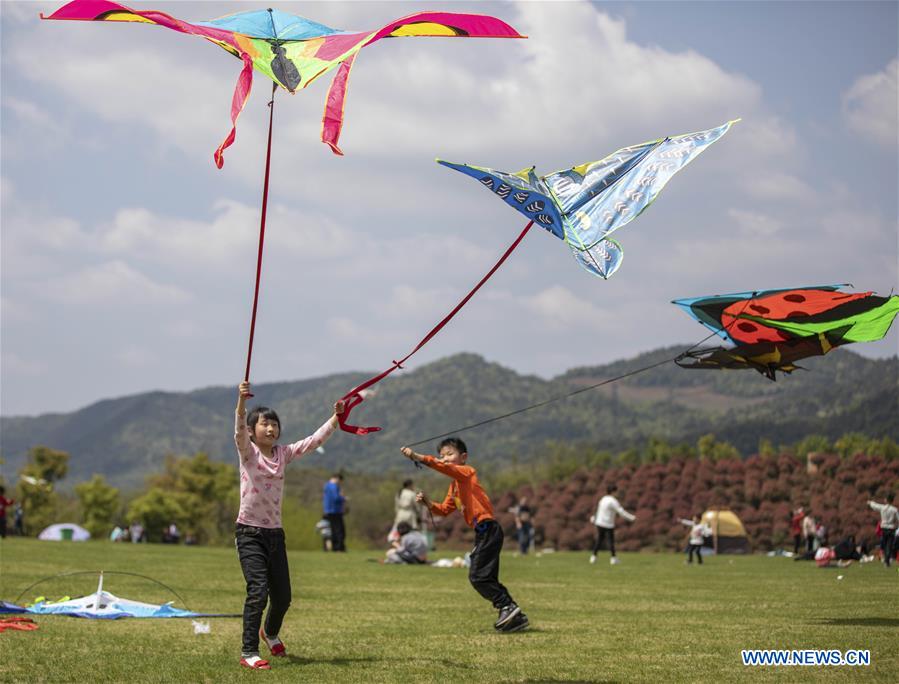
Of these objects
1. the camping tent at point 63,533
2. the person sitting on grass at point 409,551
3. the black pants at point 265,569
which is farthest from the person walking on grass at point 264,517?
the camping tent at point 63,533

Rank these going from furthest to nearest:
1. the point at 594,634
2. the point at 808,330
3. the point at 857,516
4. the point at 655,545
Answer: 1. the point at 655,545
2. the point at 857,516
3. the point at 808,330
4. the point at 594,634

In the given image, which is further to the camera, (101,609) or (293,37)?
(101,609)

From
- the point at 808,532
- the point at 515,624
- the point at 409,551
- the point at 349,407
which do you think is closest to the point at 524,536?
the point at 808,532

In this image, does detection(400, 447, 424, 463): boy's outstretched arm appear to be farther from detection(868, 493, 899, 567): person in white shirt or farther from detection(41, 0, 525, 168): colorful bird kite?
detection(868, 493, 899, 567): person in white shirt

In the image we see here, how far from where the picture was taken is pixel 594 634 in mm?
10344

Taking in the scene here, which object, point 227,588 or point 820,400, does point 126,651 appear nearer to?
point 227,588

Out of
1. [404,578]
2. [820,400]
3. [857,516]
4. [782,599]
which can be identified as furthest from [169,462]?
[782,599]

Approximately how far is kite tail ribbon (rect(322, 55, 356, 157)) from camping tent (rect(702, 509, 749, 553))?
92.2 ft

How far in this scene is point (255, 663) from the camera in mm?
8141

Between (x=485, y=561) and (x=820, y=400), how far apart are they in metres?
83.3

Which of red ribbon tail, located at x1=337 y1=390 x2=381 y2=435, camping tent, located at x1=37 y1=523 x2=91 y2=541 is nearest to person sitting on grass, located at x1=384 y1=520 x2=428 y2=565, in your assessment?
A: red ribbon tail, located at x1=337 y1=390 x2=381 y2=435

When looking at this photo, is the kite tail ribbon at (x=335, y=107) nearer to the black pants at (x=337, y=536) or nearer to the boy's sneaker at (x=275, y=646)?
the boy's sneaker at (x=275, y=646)

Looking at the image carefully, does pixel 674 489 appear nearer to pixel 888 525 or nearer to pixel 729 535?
pixel 729 535

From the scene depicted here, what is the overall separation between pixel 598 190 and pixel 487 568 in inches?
154
